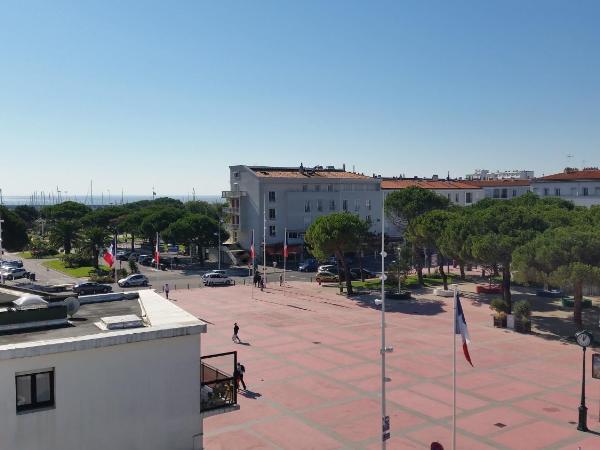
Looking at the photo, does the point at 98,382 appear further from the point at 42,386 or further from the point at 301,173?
the point at 301,173

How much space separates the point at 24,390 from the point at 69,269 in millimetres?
59444

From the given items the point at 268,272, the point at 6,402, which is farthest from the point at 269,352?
the point at 268,272

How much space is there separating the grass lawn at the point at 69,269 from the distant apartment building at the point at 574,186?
64419mm

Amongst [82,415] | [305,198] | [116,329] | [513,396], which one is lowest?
[513,396]

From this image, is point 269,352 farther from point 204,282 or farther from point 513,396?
point 204,282

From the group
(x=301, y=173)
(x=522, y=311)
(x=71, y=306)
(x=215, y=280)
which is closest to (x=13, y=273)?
(x=215, y=280)

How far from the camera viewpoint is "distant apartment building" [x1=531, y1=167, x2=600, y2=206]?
80.7 m

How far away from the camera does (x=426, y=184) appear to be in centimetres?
9512

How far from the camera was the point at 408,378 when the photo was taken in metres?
26.2

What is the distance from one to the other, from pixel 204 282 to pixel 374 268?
73.7 ft

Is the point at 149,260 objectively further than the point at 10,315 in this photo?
Yes

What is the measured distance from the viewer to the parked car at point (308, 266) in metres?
67.3

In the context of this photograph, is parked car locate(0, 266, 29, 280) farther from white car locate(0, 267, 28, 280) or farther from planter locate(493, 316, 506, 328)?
planter locate(493, 316, 506, 328)

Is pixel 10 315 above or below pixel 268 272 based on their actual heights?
above
